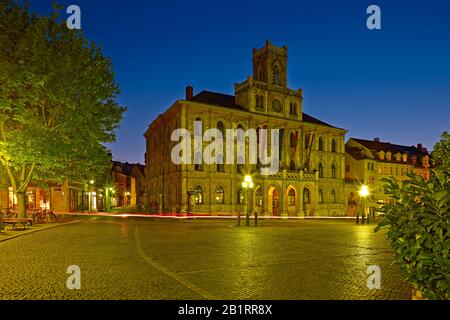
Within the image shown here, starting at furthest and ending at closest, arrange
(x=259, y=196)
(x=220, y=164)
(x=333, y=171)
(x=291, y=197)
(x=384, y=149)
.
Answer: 1. (x=384, y=149)
2. (x=333, y=171)
3. (x=291, y=197)
4. (x=259, y=196)
5. (x=220, y=164)

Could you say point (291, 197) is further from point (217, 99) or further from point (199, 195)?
point (217, 99)

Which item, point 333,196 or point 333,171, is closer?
point 333,196

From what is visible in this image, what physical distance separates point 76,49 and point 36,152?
7147 mm

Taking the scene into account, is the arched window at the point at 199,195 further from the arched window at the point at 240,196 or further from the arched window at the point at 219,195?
the arched window at the point at 240,196

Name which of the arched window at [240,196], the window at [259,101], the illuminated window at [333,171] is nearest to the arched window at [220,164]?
the arched window at [240,196]

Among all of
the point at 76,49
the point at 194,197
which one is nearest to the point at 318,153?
the point at 194,197

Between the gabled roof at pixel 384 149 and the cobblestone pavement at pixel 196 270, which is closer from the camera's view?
the cobblestone pavement at pixel 196 270

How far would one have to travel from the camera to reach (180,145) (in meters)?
38.9

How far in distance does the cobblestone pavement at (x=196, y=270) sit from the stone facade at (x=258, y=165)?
24466 millimetres

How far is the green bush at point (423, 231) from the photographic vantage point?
4.60 metres

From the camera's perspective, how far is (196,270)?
9328 mm

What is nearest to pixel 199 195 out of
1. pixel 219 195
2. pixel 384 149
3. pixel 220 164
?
pixel 219 195

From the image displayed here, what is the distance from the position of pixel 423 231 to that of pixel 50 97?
65.5 feet

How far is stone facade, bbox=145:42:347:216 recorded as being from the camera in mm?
39188
